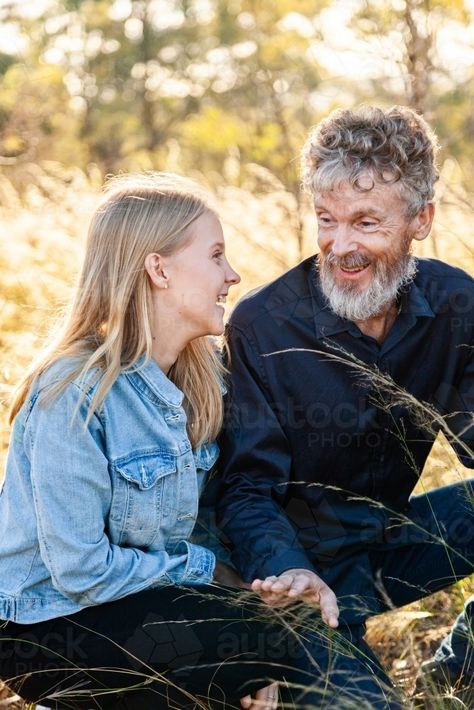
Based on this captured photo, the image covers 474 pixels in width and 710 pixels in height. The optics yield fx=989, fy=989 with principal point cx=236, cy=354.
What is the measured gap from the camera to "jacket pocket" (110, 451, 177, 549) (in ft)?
8.34

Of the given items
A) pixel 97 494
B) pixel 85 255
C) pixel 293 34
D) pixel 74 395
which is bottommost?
pixel 97 494

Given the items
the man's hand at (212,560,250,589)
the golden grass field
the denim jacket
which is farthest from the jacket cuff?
the golden grass field

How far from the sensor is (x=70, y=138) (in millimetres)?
17734

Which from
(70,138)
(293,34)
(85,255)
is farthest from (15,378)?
(70,138)

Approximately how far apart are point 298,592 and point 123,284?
3.03 ft

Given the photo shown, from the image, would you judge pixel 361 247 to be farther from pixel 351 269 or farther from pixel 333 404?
pixel 333 404

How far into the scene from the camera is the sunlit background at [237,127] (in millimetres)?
5047

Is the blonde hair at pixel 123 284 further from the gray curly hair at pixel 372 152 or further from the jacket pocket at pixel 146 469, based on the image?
the gray curly hair at pixel 372 152

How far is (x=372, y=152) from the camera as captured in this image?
3006 millimetres

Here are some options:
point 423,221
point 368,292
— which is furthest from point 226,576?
point 423,221

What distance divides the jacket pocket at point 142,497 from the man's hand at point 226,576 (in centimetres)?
27

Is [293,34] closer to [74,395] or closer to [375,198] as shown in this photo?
[375,198]

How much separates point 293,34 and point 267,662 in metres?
4.73

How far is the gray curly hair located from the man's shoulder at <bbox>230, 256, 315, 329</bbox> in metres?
0.29
